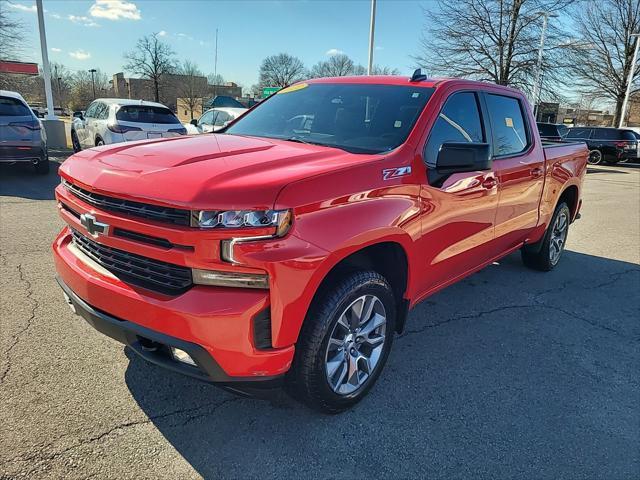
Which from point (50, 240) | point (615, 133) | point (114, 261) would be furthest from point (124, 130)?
point (615, 133)

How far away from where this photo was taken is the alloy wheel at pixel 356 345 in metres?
2.65

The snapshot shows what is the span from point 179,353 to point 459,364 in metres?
2.06

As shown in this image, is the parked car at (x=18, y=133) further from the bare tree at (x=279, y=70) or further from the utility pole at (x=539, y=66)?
the bare tree at (x=279, y=70)

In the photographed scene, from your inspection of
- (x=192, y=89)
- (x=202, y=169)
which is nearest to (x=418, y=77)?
(x=202, y=169)

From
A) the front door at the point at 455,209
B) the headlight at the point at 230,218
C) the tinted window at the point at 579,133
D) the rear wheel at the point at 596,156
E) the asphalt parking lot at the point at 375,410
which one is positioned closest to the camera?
the headlight at the point at 230,218

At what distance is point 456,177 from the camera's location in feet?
10.6

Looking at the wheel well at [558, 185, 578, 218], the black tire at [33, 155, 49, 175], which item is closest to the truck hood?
the wheel well at [558, 185, 578, 218]

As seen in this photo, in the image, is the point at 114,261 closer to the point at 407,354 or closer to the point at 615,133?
the point at 407,354

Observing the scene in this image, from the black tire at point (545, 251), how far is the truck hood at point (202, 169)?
351 centimetres

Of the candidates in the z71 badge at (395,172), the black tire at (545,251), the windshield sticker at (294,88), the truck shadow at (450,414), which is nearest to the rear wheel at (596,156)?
the black tire at (545,251)

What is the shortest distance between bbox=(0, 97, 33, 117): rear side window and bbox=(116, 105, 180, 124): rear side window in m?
1.85

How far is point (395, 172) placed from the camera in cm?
274

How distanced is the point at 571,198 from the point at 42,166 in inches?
396

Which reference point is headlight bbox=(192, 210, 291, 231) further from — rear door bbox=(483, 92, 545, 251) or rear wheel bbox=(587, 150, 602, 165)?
rear wheel bbox=(587, 150, 602, 165)
